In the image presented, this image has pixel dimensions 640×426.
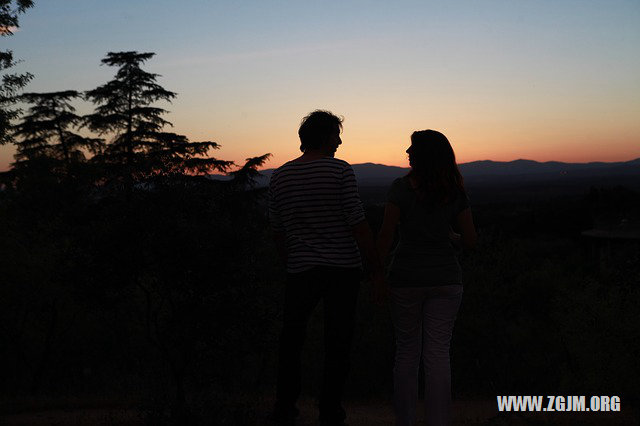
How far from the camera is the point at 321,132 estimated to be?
493 centimetres

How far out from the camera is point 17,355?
97.6 feet

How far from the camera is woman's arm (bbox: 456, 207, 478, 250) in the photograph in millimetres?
4730

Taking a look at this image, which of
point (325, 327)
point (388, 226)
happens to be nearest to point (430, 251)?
point (388, 226)

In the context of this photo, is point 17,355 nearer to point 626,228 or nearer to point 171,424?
point 171,424

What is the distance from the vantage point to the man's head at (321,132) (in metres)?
4.93

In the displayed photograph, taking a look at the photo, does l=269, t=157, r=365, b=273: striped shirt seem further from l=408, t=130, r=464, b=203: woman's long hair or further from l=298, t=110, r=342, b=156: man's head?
l=408, t=130, r=464, b=203: woman's long hair

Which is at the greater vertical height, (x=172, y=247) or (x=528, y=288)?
(x=172, y=247)

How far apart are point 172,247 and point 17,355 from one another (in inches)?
1021

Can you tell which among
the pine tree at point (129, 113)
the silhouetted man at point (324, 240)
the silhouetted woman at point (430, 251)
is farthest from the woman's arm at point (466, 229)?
the pine tree at point (129, 113)

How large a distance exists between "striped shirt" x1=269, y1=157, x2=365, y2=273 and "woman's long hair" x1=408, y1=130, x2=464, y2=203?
487mm

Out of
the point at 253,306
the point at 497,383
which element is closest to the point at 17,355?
the point at 497,383

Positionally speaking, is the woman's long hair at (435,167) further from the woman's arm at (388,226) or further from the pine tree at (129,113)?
the pine tree at (129,113)

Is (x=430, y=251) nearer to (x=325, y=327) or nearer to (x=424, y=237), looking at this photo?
(x=424, y=237)

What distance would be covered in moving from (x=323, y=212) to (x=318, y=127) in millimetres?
659
